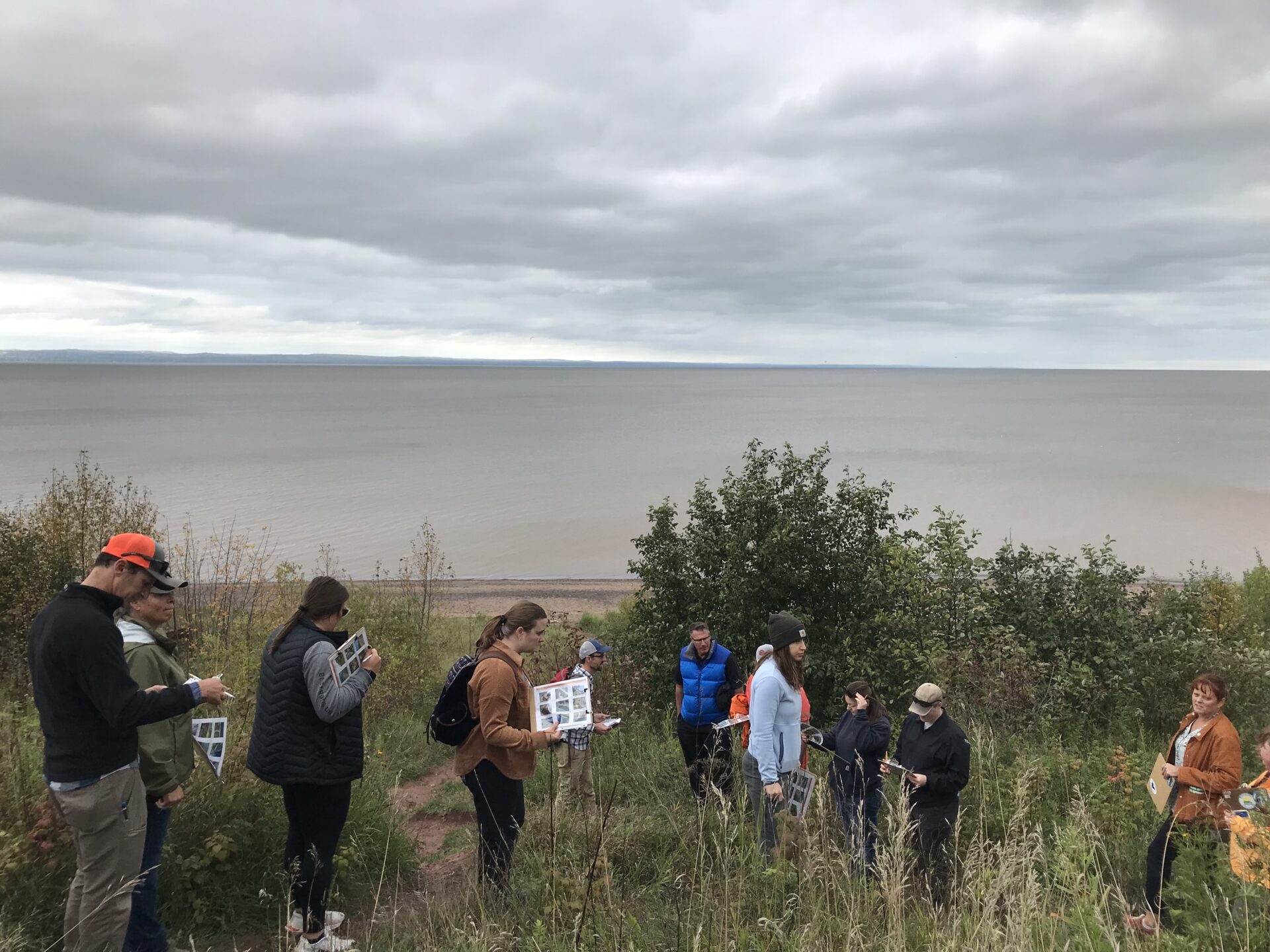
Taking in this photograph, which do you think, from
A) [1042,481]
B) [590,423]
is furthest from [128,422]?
Answer: [1042,481]

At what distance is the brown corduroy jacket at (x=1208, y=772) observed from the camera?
4543 millimetres

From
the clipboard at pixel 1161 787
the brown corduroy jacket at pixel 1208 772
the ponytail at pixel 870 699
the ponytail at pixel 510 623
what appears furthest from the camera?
the ponytail at pixel 870 699

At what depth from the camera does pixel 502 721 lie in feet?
13.8

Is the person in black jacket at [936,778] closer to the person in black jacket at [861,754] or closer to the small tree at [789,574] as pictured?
the person in black jacket at [861,754]

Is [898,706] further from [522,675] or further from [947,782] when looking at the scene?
[522,675]

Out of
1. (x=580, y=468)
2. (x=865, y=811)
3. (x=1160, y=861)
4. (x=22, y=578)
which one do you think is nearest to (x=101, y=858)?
(x=865, y=811)

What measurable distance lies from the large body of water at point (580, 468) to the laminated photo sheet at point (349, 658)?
2228 cm

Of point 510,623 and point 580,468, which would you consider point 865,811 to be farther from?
point 580,468

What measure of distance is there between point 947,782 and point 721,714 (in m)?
2.00

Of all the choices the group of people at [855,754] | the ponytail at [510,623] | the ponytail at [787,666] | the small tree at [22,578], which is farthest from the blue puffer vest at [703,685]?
the small tree at [22,578]

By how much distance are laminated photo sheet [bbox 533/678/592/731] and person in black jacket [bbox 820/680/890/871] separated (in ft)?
5.77

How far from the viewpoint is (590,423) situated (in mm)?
101750

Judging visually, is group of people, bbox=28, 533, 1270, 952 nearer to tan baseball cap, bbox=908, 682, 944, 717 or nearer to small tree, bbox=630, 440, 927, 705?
tan baseball cap, bbox=908, 682, 944, 717

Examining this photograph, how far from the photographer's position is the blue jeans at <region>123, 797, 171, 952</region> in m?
3.77
